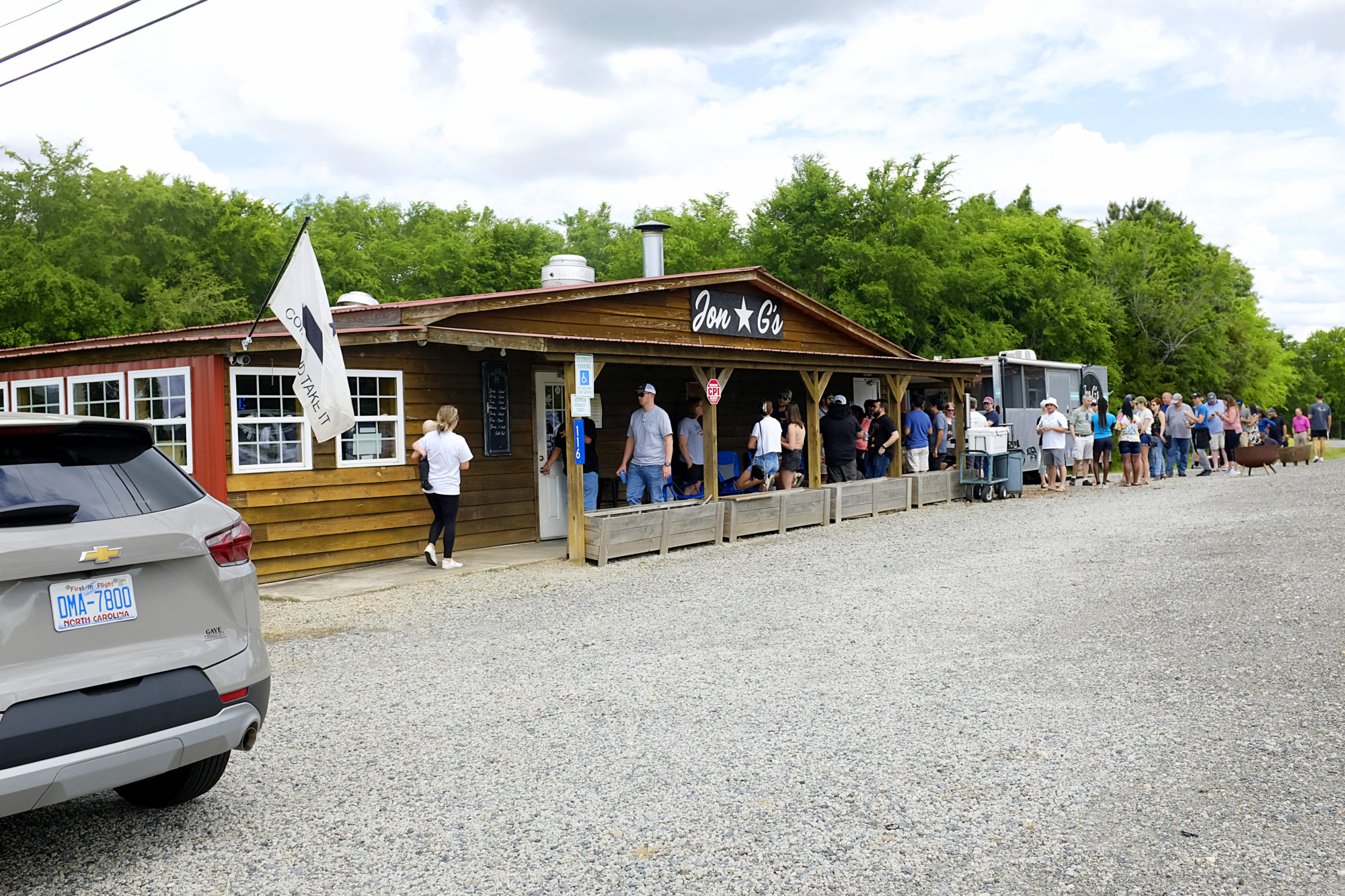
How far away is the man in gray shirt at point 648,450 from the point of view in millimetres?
12219

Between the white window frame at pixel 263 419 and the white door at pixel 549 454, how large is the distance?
3.41m

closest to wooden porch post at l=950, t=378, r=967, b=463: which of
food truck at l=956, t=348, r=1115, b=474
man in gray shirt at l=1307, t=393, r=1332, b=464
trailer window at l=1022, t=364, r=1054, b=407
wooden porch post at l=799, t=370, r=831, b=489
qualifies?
food truck at l=956, t=348, r=1115, b=474

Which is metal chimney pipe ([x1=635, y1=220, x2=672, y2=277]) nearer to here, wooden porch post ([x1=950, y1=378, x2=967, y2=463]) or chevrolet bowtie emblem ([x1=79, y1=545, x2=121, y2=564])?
wooden porch post ([x1=950, y1=378, x2=967, y2=463])

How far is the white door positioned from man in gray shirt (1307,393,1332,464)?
22.0 m

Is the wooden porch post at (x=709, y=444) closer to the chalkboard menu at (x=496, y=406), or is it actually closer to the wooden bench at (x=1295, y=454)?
the chalkboard menu at (x=496, y=406)

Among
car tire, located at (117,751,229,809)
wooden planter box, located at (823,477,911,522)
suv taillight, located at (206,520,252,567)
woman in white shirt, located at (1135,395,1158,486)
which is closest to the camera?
suv taillight, located at (206,520,252,567)

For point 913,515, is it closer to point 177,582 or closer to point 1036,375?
point 1036,375

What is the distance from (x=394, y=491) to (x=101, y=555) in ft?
27.3

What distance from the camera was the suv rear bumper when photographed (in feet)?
10.0

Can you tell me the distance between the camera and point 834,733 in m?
5.03

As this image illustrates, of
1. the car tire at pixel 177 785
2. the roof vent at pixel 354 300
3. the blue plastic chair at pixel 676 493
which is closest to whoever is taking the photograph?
the car tire at pixel 177 785

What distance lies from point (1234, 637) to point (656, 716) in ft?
13.1

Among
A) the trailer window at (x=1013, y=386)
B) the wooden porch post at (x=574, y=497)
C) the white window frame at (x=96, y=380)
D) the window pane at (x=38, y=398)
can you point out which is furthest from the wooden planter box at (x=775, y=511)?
the window pane at (x=38, y=398)

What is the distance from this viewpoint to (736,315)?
1689 cm
